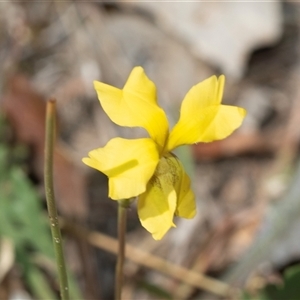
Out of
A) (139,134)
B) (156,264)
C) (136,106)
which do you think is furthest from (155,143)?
(139,134)

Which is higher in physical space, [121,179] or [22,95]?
[22,95]

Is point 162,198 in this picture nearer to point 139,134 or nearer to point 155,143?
point 155,143

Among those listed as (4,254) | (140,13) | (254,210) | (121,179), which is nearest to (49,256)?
(4,254)

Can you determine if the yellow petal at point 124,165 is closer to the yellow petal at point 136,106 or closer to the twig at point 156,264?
the yellow petal at point 136,106

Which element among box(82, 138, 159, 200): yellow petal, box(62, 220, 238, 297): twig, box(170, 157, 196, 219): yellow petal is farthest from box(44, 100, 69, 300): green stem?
box(62, 220, 238, 297): twig

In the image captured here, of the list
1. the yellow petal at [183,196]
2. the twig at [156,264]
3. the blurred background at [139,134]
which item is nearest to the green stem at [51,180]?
the yellow petal at [183,196]

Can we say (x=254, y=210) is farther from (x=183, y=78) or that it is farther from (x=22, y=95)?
(x=22, y=95)
